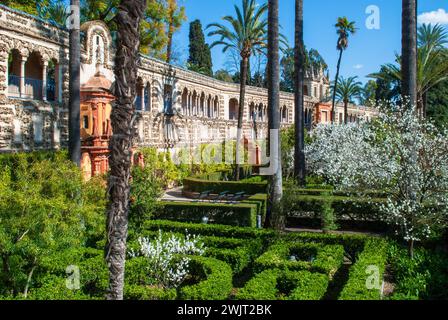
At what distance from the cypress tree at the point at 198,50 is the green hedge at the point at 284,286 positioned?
1898 inches

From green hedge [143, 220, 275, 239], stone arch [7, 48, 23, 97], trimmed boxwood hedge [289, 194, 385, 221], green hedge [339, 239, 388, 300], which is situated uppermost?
stone arch [7, 48, 23, 97]

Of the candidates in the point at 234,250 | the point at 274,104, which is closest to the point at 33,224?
the point at 234,250

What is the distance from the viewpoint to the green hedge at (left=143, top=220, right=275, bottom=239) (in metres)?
14.1

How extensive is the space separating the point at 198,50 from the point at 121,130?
51872 mm

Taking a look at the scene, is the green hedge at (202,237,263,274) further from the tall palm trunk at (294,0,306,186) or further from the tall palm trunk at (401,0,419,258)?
the tall palm trunk at (294,0,306,186)

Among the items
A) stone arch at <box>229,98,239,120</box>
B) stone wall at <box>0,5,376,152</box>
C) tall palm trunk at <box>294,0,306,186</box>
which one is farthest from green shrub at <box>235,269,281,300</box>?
stone arch at <box>229,98,239,120</box>

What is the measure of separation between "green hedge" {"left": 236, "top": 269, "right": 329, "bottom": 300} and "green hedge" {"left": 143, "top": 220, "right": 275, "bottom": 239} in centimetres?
360

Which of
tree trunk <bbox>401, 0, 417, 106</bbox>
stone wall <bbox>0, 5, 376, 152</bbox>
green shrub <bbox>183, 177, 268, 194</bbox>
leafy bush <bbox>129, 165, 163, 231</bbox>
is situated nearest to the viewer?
tree trunk <bbox>401, 0, 417, 106</bbox>

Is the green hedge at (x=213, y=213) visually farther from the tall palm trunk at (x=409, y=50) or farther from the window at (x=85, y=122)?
the window at (x=85, y=122)

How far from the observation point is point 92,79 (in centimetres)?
2133

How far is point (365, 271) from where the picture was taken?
10.0m
